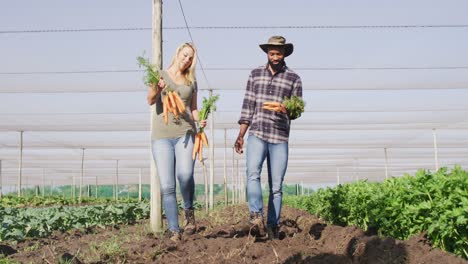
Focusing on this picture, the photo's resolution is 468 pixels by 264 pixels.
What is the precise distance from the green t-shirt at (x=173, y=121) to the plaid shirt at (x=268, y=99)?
537 millimetres

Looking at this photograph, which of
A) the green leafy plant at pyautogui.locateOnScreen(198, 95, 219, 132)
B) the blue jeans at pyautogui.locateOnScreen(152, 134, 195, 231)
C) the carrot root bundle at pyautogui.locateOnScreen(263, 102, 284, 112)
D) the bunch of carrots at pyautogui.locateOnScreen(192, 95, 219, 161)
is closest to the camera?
the carrot root bundle at pyautogui.locateOnScreen(263, 102, 284, 112)

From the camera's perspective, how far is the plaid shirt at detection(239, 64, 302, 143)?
589cm

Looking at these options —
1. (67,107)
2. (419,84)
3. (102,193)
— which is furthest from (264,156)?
(102,193)

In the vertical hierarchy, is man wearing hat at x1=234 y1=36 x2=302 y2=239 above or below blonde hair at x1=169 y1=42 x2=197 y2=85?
below

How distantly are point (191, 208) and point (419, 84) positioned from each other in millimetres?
13650

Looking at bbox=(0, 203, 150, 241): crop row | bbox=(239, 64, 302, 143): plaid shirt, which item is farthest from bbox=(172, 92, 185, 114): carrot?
bbox=(0, 203, 150, 241): crop row

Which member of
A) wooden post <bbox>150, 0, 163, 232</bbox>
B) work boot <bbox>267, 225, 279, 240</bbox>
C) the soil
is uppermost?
wooden post <bbox>150, 0, 163, 232</bbox>

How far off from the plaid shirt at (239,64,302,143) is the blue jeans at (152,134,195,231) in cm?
60

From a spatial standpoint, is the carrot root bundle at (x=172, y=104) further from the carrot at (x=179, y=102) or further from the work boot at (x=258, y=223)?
the work boot at (x=258, y=223)

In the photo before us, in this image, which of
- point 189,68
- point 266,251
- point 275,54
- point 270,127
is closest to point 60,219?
point 189,68

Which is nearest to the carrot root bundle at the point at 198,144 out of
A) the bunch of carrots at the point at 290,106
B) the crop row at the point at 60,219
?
the bunch of carrots at the point at 290,106

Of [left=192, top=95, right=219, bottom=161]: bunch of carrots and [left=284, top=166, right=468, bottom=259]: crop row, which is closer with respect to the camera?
[left=284, top=166, right=468, bottom=259]: crop row

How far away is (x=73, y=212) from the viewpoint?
10.7 m

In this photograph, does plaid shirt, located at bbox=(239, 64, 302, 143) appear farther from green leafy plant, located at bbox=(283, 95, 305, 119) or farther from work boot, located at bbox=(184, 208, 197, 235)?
work boot, located at bbox=(184, 208, 197, 235)
